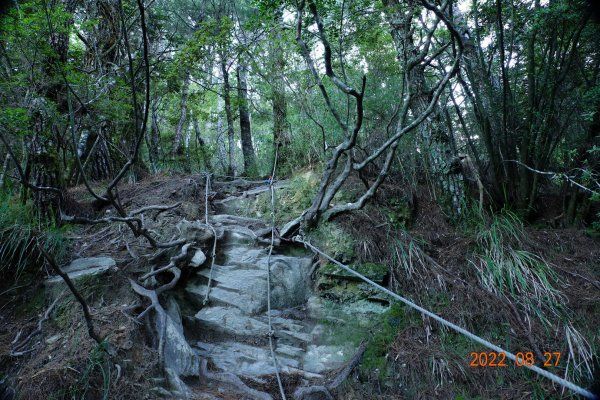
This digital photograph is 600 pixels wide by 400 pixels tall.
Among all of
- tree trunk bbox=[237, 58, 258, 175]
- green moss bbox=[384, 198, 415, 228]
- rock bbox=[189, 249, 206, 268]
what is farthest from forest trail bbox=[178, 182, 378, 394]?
tree trunk bbox=[237, 58, 258, 175]

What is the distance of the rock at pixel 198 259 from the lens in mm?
3662

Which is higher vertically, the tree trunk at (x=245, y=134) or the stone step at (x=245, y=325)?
the tree trunk at (x=245, y=134)

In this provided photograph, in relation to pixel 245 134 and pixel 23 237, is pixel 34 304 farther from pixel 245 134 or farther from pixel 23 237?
pixel 245 134

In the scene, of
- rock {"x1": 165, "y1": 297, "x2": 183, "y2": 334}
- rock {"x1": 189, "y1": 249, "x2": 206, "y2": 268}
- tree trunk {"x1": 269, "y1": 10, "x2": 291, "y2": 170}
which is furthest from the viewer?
tree trunk {"x1": 269, "y1": 10, "x2": 291, "y2": 170}

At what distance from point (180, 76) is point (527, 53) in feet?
19.5

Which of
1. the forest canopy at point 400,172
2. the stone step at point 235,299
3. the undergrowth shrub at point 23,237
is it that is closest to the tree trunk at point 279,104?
the forest canopy at point 400,172

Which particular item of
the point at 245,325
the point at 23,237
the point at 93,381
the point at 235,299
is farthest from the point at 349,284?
the point at 23,237

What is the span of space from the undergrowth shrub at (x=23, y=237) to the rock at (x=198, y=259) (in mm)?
1236

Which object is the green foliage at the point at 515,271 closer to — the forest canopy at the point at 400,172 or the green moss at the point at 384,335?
the forest canopy at the point at 400,172

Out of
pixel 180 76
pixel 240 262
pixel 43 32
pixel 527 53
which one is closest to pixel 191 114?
pixel 180 76

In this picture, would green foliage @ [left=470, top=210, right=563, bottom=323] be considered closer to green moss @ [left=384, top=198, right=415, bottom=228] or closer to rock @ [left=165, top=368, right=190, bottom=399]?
green moss @ [left=384, top=198, right=415, bottom=228]

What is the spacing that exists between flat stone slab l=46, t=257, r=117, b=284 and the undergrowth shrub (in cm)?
21

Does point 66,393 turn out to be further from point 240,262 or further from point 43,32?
point 43,32

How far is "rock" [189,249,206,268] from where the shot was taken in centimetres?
366
